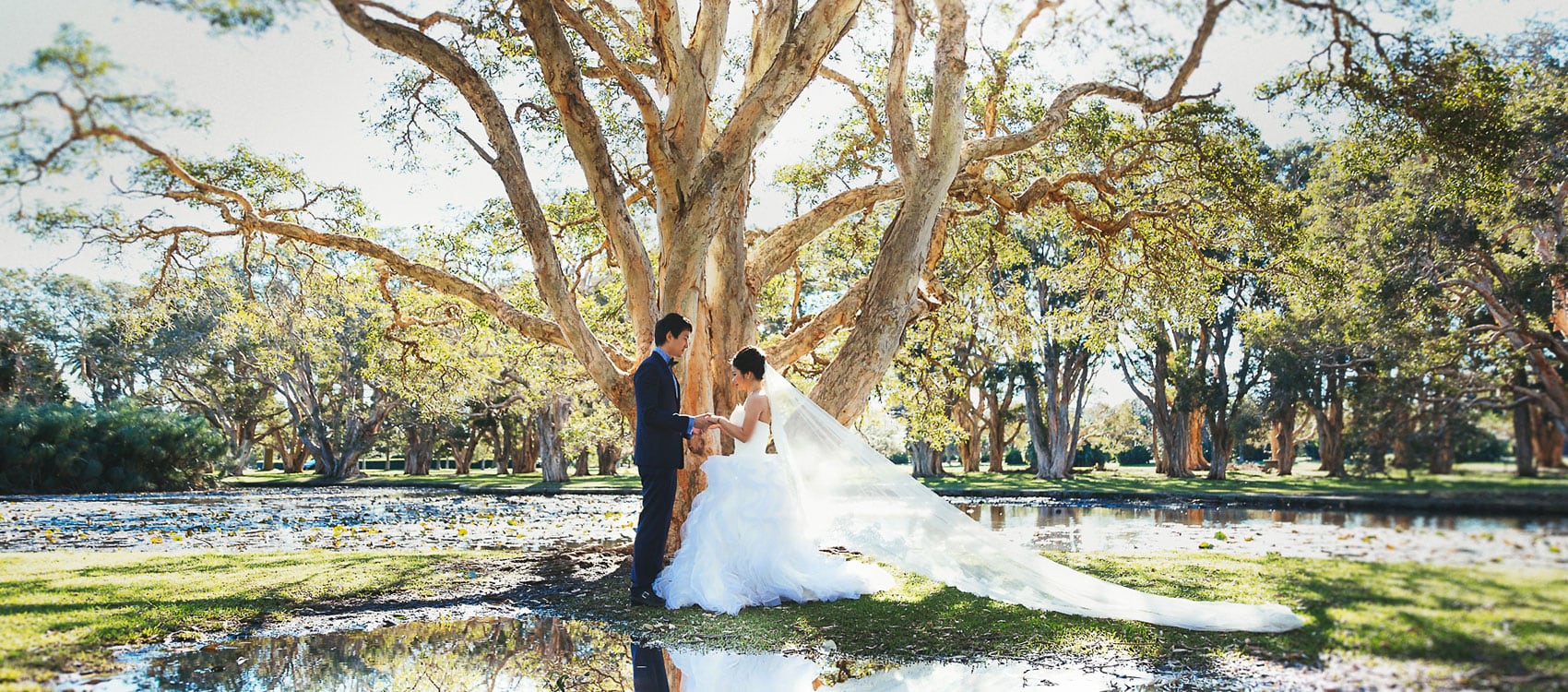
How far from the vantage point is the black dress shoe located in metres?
6.57

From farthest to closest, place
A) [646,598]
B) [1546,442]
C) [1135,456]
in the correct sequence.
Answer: [1135,456]
[646,598]
[1546,442]

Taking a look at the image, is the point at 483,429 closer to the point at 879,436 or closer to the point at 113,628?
the point at 879,436

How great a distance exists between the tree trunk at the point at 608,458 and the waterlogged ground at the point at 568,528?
71.7 ft

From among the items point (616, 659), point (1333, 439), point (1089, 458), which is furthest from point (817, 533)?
point (1089, 458)

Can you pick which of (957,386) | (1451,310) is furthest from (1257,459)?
(1451,310)

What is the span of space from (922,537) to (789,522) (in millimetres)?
1041

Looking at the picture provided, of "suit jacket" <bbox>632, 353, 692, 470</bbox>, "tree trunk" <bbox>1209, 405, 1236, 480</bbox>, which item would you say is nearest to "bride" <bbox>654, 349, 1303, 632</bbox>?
"suit jacket" <bbox>632, 353, 692, 470</bbox>

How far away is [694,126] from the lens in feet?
27.1

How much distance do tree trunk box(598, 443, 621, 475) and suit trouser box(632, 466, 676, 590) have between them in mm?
36554

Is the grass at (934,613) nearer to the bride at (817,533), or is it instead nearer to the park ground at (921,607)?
the park ground at (921,607)

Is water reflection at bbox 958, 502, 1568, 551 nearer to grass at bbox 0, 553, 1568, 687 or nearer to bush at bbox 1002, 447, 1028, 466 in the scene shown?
grass at bbox 0, 553, 1568, 687

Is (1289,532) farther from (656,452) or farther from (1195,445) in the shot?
(1195,445)

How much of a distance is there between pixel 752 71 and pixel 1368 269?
592 centimetres

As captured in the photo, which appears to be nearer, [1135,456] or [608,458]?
[608,458]
